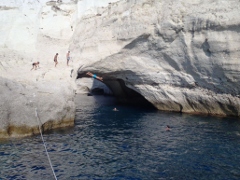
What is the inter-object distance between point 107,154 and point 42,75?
1060 cm

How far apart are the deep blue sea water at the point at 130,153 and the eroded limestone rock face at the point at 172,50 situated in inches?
136

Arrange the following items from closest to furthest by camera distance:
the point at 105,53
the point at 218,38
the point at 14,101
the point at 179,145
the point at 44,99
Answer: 1. the point at 179,145
2. the point at 14,101
3. the point at 44,99
4. the point at 218,38
5. the point at 105,53

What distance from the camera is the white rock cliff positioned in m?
15.4

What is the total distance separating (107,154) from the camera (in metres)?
11.1

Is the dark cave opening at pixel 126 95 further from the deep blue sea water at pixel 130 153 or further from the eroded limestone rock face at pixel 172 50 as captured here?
the deep blue sea water at pixel 130 153

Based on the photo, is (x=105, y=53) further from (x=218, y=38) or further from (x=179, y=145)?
(x=179, y=145)

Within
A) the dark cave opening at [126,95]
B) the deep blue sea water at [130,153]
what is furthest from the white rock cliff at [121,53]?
the dark cave opening at [126,95]

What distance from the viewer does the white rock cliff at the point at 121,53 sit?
50.6 ft

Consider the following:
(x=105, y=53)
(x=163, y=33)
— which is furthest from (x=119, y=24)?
(x=163, y=33)

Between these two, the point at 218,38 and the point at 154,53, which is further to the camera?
the point at 154,53

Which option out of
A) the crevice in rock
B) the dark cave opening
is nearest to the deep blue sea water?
the crevice in rock

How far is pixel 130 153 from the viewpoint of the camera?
1135 centimetres

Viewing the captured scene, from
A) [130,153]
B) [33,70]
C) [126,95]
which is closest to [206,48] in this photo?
[130,153]

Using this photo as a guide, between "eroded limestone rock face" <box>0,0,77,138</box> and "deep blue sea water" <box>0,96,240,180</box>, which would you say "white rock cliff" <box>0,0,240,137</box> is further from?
"deep blue sea water" <box>0,96,240,180</box>
